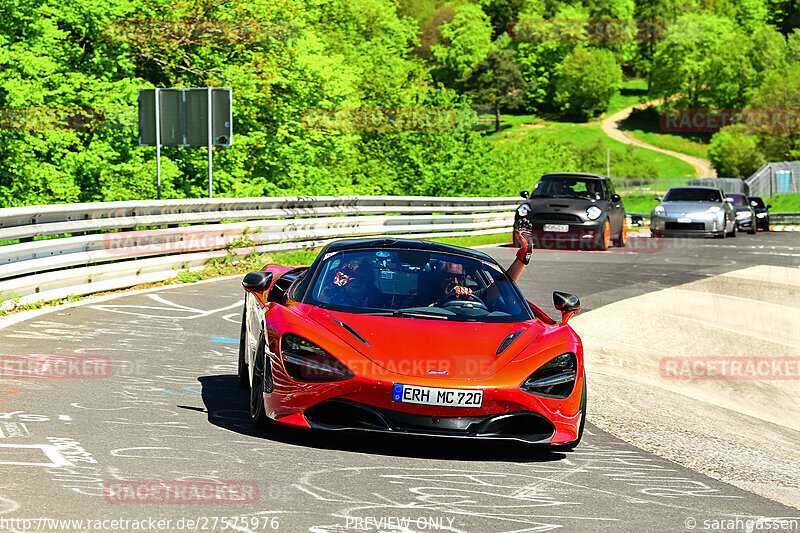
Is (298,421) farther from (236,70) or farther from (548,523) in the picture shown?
(236,70)

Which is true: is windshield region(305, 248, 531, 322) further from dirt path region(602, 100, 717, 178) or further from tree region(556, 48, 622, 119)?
tree region(556, 48, 622, 119)

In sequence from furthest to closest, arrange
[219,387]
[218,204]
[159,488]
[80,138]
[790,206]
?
[790,206]
[80,138]
[218,204]
[219,387]
[159,488]

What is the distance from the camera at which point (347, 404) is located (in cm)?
625

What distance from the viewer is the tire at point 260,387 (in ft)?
21.8

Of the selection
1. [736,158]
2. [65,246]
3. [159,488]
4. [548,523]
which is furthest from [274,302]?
[736,158]

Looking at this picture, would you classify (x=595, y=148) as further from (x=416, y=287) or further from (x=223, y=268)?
(x=416, y=287)

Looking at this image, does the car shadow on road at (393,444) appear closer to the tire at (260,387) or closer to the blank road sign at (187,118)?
the tire at (260,387)

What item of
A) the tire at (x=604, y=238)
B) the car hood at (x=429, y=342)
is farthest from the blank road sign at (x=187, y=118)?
the car hood at (x=429, y=342)

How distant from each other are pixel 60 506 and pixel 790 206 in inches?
2799

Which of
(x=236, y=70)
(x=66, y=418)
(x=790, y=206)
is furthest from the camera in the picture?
(x=790, y=206)

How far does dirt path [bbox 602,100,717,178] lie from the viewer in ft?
408

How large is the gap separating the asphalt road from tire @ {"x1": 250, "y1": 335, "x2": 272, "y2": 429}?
0.32 feet

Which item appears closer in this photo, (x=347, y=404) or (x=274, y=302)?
(x=347, y=404)

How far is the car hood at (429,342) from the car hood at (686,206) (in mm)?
26352
